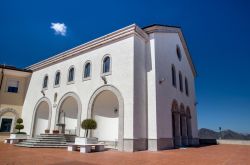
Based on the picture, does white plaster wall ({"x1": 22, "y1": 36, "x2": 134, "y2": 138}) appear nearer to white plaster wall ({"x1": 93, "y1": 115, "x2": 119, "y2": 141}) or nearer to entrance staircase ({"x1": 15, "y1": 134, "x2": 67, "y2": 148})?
white plaster wall ({"x1": 93, "y1": 115, "x2": 119, "y2": 141})

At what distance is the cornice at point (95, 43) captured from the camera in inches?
582

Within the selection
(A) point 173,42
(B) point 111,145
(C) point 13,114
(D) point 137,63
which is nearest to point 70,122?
(B) point 111,145

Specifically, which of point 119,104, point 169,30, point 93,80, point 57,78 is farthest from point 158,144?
point 57,78

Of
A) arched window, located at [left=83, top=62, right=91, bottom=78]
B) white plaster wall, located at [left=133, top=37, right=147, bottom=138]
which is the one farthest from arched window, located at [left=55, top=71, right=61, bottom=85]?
white plaster wall, located at [left=133, top=37, right=147, bottom=138]

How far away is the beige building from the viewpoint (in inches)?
852

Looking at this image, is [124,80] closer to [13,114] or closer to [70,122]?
[70,122]

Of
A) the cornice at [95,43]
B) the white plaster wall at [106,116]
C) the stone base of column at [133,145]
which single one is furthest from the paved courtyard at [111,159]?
the cornice at [95,43]

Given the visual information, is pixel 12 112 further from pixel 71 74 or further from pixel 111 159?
pixel 111 159

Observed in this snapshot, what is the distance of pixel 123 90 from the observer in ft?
45.3

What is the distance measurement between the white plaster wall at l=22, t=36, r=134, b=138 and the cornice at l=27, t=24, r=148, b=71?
35cm

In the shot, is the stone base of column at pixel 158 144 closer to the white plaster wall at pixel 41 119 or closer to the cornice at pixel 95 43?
the cornice at pixel 95 43

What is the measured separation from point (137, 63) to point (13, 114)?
17246 mm

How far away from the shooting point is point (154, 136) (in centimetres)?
1323

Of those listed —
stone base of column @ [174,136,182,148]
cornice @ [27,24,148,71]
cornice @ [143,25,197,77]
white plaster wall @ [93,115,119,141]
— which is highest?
cornice @ [143,25,197,77]
